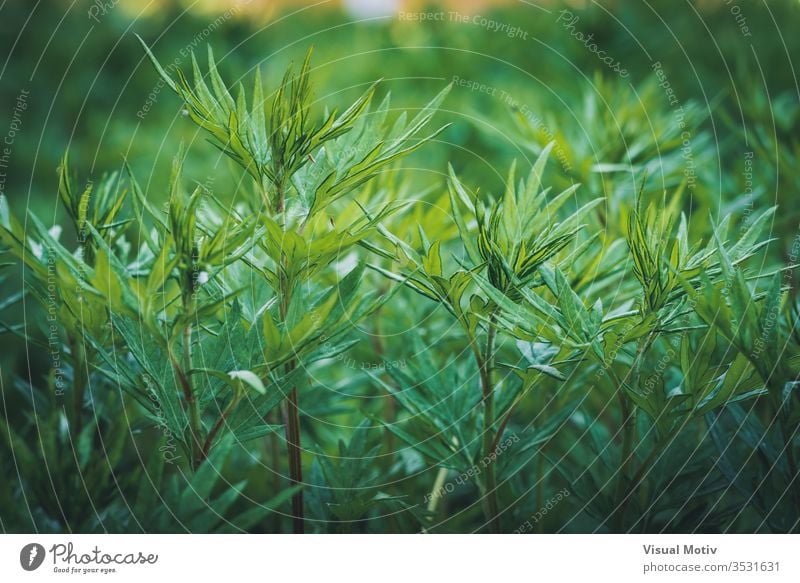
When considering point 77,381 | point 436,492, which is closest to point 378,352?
point 436,492

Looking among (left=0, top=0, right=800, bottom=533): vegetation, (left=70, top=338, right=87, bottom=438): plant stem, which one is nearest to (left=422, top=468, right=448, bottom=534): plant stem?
(left=0, top=0, right=800, bottom=533): vegetation

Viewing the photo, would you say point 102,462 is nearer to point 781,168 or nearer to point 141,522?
point 141,522

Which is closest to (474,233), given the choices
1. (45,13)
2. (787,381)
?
(787,381)

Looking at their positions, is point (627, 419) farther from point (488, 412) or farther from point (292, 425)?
point (292, 425)

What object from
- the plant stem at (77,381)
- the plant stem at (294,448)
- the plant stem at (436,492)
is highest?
the plant stem at (77,381)

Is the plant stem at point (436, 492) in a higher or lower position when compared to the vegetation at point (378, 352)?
lower

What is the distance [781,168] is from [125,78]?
76 cm

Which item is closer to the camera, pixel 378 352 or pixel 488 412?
pixel 488 412

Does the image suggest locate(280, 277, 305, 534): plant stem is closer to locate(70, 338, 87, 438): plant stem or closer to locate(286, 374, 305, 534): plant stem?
locate(286, 374, 305, 534): plant stem

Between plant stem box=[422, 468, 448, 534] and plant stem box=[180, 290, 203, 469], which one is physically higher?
plant stem box=[180, 290, 203, 469]

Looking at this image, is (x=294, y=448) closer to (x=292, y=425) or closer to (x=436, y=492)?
(x=292, y=425)

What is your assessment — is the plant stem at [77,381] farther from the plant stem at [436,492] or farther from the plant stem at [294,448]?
the plant stem at [436,492]

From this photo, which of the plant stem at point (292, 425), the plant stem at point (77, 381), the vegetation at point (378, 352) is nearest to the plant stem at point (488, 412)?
the vegetation at point (378, 352)

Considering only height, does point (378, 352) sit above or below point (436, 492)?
above
